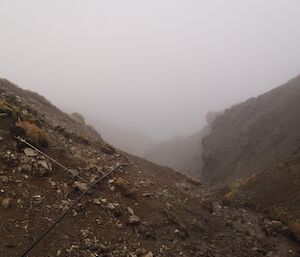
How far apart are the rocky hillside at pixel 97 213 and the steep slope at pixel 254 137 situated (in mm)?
12724

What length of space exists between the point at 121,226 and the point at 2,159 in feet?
21.4

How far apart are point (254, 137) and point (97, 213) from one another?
3199cm

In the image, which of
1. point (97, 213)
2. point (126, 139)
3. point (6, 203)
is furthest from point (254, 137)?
point (126, 139)

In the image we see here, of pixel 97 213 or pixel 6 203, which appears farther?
pixel 97 213

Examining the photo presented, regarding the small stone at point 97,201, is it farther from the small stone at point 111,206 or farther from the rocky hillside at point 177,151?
the rocky hillside at point 177,151

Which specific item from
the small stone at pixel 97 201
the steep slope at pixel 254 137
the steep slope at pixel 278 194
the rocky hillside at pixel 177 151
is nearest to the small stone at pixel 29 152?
the small stone at pixel 97 201

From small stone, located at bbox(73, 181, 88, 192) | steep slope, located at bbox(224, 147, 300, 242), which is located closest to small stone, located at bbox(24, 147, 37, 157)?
small stone, located at bbox(73, 181, 88, 192)

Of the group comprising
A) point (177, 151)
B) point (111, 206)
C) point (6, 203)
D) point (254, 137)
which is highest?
point (254, 137)

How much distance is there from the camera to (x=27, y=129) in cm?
1984

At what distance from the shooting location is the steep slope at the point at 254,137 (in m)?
34.7

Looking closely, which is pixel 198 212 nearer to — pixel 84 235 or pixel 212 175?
pixel 84 235

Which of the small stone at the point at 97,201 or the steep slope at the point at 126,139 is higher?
the small stone at the point at 97,201

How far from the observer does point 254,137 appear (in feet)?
145

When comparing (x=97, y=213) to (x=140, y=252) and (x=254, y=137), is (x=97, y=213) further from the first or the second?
(x=254, y=137)
